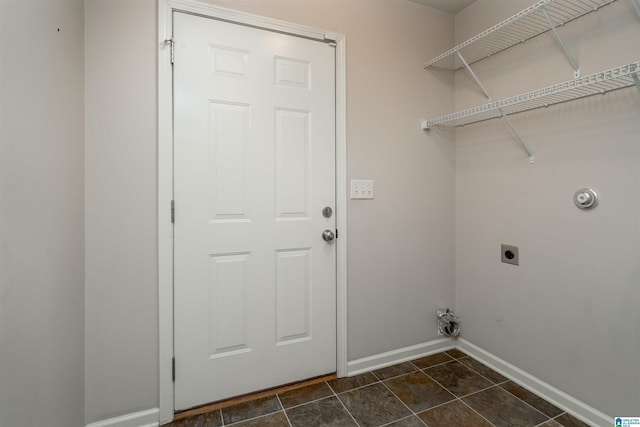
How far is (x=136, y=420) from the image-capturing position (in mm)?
1421

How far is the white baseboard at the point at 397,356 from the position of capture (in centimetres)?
187

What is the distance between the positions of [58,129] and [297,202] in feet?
3.53

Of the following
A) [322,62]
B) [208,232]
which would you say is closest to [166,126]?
[208,232]

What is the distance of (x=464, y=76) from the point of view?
6.83ft

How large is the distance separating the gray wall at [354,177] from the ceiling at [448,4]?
40mm

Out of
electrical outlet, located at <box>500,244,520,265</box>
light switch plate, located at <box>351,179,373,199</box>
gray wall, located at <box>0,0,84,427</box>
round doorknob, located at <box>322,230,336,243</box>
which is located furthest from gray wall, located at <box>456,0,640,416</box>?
gray wall, located at <box>0,0,84,427</box>

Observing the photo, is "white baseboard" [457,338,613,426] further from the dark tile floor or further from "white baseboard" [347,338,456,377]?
"white baseboard" [347,338,456,377]

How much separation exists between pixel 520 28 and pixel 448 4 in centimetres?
59

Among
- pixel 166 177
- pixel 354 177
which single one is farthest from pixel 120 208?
pixel 354 177

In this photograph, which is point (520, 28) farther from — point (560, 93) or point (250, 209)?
point (250, 209)

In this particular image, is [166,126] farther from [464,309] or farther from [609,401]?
[609,401]

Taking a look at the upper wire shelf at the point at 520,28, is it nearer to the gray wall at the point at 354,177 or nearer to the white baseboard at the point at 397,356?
the gray wall at the point at 354,177

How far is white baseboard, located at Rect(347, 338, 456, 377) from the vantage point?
187 cm

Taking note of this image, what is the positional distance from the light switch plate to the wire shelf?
643 millimetres
